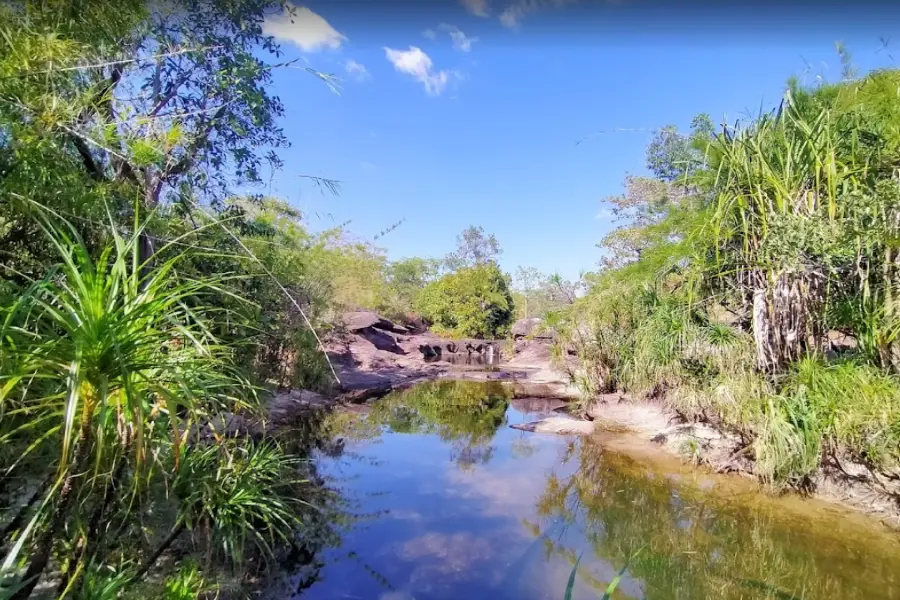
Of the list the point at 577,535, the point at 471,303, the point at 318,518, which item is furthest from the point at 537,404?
the point at 471,303

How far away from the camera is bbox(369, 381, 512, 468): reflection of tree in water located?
829 centimetres

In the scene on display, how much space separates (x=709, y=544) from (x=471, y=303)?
72.7 ft

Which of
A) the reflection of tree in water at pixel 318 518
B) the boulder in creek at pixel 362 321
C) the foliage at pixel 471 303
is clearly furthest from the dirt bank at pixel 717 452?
the foliage at pixel 471 303

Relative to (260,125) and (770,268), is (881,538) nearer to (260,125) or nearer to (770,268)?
(770,268)

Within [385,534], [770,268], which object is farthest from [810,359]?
[385,534]

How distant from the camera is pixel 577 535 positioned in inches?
185

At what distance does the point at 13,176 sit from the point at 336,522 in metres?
3.99

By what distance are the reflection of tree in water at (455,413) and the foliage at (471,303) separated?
1111cm

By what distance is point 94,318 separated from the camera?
4.59ft

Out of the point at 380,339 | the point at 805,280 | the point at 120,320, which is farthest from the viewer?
the point at 380,339

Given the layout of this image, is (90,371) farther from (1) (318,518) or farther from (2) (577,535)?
(2) (577,535)

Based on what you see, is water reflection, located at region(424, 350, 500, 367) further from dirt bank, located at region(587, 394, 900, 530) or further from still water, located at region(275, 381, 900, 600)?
still water, located at region(275, 381, 900, 600)

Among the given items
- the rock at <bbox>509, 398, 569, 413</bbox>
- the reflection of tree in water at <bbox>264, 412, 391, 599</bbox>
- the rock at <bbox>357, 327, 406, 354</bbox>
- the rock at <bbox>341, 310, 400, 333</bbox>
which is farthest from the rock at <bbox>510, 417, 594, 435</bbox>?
the rock at <bbox>357, 327, 406, 354</bbox>

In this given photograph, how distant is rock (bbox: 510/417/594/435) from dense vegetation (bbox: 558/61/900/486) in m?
2.18
